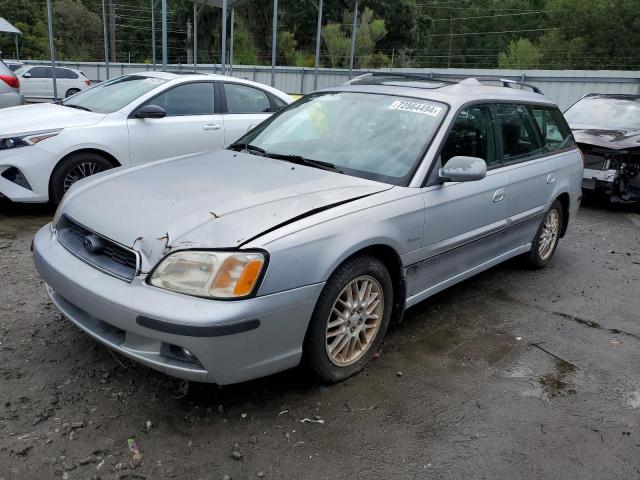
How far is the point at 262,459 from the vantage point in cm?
246

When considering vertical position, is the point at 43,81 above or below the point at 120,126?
below

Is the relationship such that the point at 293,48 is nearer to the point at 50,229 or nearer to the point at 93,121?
the point at 93,121

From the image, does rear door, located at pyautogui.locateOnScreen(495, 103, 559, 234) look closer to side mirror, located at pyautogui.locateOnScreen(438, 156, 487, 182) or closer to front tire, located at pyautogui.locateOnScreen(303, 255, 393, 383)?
side mirror, located at pyautogui.locateOnScreen(438, 156, 487, 182)

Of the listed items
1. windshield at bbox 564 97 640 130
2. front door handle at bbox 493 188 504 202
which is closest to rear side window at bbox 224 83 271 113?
front door handle at bbox 493 188 504 202

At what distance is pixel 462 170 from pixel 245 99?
13.9 feet

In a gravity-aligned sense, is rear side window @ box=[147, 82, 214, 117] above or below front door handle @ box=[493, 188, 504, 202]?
above

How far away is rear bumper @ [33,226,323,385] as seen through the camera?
2396mm

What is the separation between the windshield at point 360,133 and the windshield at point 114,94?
262 centimetres

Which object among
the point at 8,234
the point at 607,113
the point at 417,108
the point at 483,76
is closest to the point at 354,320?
the point at 417,108

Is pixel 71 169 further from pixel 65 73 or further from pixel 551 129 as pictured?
pixel 65 73

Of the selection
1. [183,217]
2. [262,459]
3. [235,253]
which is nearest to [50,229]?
[183,217]

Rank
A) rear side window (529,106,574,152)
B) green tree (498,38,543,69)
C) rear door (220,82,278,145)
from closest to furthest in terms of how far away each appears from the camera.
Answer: rear side window (529,106,574,152) < rear door (220,82,278,145) < green tree (498,38,543,69)

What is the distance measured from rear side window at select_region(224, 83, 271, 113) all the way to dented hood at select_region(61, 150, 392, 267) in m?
3.33

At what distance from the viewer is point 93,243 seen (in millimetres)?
2779
